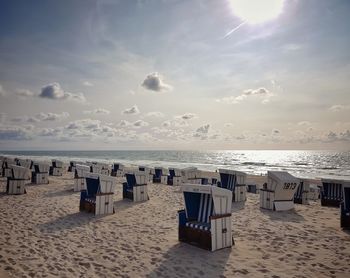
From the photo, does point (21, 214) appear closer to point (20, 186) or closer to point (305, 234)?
point (20, 186)

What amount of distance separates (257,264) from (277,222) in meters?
4.78

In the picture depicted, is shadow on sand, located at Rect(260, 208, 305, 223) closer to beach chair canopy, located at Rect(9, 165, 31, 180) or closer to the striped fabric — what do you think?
the striped fabric

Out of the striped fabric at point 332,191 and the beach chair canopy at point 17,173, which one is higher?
the beach chair canopy at point 17,173

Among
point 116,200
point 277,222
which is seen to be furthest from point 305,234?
point 116,200

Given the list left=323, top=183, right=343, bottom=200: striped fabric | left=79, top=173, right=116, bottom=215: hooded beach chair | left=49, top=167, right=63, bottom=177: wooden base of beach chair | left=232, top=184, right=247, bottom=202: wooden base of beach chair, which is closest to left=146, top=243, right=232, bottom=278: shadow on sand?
left=79, top=173, right=116, bottom=215: hooded beach chair

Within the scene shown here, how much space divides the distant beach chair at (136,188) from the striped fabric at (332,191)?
10851mm

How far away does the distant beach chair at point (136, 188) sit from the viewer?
15.4m

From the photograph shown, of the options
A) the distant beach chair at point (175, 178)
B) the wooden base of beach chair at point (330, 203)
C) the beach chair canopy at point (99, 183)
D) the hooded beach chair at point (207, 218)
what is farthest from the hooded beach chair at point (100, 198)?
the wooden base of beach chair at point (330, 203)

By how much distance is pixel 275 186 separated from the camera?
1388 cm

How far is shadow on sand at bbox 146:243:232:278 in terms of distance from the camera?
21.1 ft

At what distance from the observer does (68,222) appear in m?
10.5

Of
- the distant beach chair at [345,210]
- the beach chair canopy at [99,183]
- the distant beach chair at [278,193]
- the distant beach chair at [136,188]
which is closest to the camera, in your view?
the distant beach chair at [345,210]

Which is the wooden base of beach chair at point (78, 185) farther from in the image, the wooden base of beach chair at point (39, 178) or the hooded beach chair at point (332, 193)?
the hooded beach chair at point (332, 193)

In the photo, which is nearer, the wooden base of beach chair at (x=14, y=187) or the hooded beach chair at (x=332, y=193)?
the wooden base of beach chair at (x=14, y=187)
